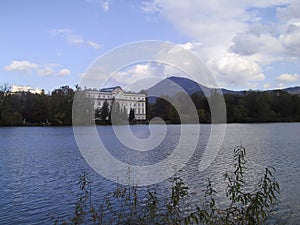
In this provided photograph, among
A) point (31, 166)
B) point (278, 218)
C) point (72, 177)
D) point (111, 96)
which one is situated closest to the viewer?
point (278, 218)

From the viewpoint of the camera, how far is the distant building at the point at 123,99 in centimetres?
8306

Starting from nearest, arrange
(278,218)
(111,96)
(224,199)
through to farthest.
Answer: (278,218)
(224,199)
(111,96)

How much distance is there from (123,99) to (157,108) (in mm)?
9305

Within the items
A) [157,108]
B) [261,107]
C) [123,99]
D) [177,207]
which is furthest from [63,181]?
[261,107]

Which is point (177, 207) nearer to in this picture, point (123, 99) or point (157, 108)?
point (157, 108)

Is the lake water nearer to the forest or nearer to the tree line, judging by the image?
the forest

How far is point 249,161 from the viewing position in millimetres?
22016

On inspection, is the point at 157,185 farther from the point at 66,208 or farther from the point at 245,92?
the point at 245,92

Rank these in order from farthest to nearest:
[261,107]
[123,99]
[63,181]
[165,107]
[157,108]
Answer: [261,107]
[123,99]
[157,108]
[165,107]
[63,181]

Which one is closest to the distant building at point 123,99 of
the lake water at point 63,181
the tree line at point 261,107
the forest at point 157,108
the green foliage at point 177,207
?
the forest at point 157,108

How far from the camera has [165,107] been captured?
85.1 m

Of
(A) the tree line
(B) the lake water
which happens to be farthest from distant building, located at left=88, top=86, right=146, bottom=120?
(B) the lake water

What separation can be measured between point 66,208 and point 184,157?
13960mm

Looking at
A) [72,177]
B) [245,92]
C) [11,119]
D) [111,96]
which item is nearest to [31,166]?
[72,177]
